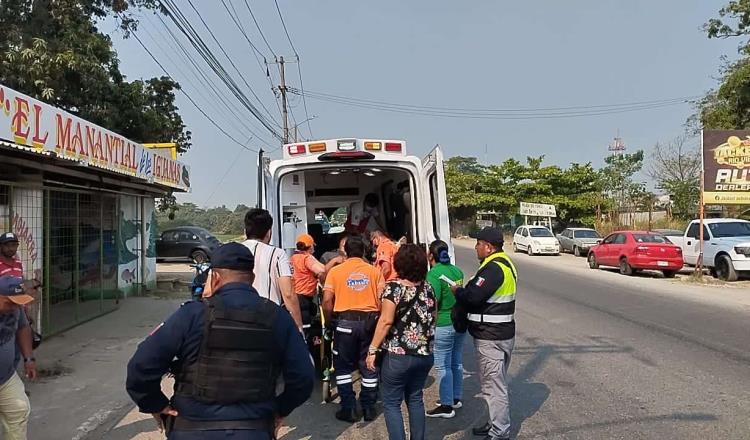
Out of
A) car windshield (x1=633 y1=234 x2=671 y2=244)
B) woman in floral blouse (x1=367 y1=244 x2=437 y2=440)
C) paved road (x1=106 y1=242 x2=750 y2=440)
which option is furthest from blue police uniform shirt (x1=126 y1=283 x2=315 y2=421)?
car windshield (x1=633 y1=234 x2=671 y2=244)

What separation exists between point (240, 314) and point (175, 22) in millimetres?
11774

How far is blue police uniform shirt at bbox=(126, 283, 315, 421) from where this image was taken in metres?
2.49

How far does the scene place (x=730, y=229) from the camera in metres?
18.0

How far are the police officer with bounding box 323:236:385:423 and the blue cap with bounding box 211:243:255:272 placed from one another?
9.22 ft

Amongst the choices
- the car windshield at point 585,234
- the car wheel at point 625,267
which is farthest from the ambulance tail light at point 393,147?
the car windshield at point 585,234

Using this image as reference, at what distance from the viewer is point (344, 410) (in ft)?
18.5

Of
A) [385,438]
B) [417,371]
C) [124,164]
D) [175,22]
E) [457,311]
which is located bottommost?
[385,438]

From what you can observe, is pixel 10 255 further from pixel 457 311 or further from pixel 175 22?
pixel 175 22

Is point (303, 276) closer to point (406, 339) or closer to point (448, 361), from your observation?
point (448, 361)

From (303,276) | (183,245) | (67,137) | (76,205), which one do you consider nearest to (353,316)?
(303,276)

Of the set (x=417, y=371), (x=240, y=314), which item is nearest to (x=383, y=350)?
(x=417, y=371)

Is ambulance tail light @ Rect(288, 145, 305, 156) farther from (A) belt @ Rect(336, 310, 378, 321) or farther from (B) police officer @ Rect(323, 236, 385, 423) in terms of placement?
(A) belt @ Rect(336, 310, 378, 321)

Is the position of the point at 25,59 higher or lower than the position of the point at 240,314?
higher

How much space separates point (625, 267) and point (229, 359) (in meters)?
19.3
